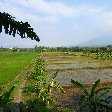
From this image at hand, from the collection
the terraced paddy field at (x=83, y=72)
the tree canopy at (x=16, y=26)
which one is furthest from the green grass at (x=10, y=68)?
the tree canopy at (x=16, y=26)

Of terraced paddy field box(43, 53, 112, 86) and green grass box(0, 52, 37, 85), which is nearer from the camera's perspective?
terraced paddy field box(43, 53, 112, 86)

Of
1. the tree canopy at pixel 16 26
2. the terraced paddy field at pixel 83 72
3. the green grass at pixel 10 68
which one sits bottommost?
the green grass at pixel 10 68

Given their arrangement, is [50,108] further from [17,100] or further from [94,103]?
[94,103]

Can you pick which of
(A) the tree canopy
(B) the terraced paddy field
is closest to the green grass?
(B) the terraced paddy field

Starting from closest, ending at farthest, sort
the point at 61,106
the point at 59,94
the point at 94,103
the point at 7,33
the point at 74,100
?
the point at 7,33 → the point at 94,103 → the point at 61,106 → the point at 74,100 → the point at 59,94

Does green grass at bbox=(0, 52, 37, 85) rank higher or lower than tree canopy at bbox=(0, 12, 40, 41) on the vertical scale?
lower

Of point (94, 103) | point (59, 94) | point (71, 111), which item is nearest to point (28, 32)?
point (94, 103)

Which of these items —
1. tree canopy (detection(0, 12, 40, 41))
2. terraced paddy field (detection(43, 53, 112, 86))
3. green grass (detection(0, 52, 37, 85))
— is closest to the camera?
tree canopy (detection(0, 12, 40, 41))

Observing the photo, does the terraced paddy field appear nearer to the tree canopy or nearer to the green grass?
the green grass

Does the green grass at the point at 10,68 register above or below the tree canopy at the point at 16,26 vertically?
below

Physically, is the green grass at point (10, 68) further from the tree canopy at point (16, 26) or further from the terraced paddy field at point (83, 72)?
the tree canopy at point (16, 26)

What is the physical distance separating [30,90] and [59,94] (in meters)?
2.15

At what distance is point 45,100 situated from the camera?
1315cm

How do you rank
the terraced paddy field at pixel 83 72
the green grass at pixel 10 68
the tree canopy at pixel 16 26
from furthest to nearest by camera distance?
1. the green grass at pixel 10 68
2. the terraced paddy field at pixel 83 72
3. the tree canopy at pixel 16 26
